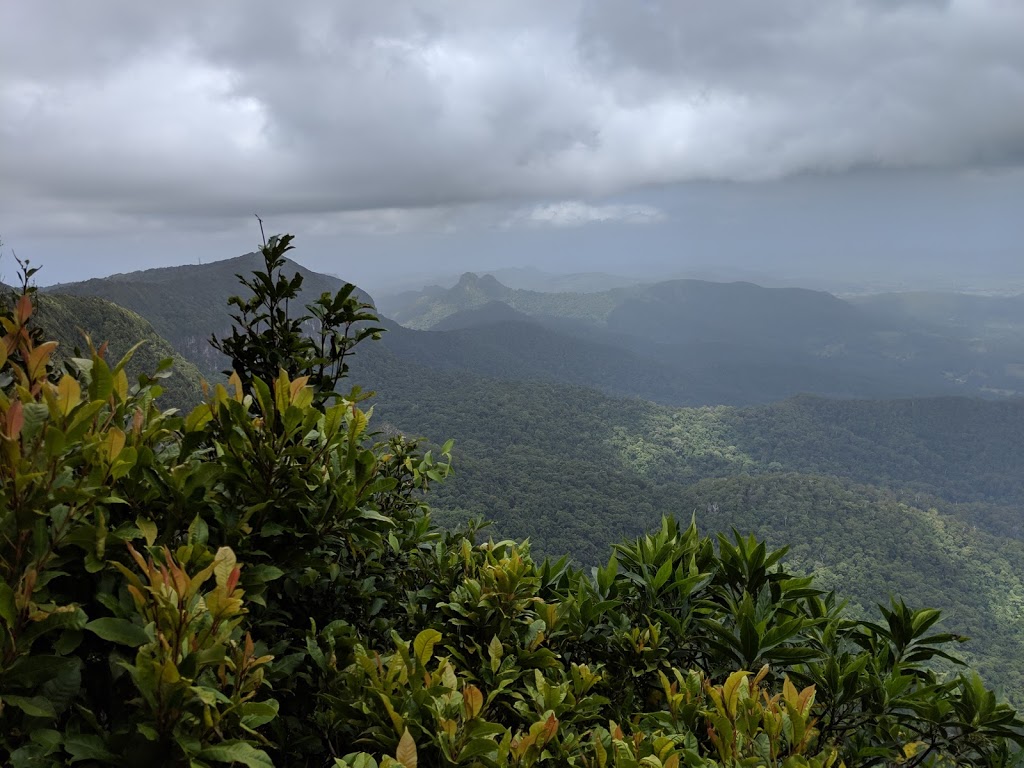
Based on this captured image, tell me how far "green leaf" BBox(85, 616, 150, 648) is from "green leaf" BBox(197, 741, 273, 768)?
0.85ft

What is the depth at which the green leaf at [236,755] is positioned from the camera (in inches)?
45.4

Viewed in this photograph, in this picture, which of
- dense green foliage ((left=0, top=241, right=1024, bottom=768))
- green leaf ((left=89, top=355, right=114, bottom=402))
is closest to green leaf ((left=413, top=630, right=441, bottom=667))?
dense green foliage ((left=0, top=241, right=1024, bottom=768))

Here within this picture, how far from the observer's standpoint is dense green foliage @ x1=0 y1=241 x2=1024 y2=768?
1210 millimetres

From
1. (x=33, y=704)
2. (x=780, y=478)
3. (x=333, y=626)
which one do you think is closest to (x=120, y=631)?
(x=33, y=704)

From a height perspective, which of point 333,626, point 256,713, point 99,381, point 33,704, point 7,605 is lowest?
point 333,626

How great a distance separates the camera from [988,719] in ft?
8.07

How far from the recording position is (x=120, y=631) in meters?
1.20

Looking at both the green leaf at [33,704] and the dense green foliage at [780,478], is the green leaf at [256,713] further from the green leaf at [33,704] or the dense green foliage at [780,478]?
the dense green foliage at [780,478]

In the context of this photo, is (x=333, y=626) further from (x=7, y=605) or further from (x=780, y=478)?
(x=780, y=478)

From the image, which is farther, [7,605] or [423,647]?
[423,647]

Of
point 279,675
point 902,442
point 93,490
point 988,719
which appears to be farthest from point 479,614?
point 902,442

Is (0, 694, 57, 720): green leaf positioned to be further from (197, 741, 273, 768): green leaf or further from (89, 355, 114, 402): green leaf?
(89, 355, 114, 402): green leaf

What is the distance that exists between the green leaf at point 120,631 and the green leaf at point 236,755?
0.85 ft

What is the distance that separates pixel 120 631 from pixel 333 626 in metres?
0.91
